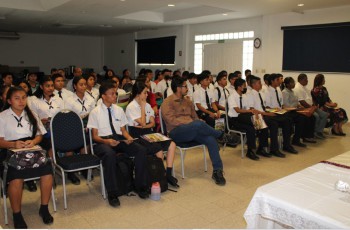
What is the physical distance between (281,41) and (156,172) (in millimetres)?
6368

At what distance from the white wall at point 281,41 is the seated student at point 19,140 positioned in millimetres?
6770

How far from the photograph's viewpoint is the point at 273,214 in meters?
1.81

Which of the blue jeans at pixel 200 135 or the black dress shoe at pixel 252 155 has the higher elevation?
the blue jeans at pixel 200 135

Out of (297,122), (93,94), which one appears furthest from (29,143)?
(297,122)

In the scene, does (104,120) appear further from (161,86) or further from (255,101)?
(161,86)

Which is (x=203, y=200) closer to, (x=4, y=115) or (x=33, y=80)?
(x=4, y=115)

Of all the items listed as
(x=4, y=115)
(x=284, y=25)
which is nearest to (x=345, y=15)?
(x=284, y=25)

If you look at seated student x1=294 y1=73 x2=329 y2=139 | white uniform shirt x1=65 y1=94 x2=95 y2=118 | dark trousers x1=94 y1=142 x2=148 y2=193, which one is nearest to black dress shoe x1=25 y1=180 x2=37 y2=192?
dark trousers x1=94 y1=142 x2=148 y2=193

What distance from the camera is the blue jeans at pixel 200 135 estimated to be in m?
3.77

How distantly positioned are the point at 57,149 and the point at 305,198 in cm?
245

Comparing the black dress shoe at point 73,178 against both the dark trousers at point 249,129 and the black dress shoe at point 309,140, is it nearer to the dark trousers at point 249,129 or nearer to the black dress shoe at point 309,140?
the dark trousers at point 249,129

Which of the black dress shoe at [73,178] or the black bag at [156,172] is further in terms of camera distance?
the black dress shoe at [73,178]

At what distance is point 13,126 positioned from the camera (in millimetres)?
3021

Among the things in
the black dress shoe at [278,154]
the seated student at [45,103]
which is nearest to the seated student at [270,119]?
the black dress shoe at [278,154]
